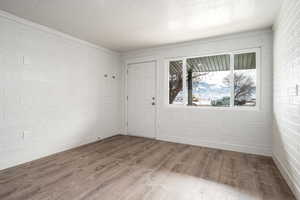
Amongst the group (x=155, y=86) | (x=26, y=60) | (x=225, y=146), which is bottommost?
(x=225, y=146)

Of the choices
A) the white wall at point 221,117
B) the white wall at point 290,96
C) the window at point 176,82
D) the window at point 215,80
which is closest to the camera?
the white wall at point 290,96

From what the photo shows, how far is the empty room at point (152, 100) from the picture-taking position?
1.95 metres

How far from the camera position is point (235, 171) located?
234cm

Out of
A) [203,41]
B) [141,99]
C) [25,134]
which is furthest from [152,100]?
[25,134]

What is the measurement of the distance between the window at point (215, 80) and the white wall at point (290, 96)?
918 millimetres

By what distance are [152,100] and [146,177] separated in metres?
2.36

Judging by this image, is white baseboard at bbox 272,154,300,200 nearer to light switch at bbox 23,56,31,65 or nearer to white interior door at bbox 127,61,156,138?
white interior door at bbox 127,61,156,138

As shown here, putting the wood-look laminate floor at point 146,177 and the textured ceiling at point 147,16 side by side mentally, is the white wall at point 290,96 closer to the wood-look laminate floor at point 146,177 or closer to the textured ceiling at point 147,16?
the wood-look laminate floor at point 146,177

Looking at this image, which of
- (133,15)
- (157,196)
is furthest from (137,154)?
(133,15)

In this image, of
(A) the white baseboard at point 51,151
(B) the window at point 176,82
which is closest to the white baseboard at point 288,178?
(B) the window at point 176,82

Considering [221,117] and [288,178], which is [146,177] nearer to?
[288,178]

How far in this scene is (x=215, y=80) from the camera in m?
3.55

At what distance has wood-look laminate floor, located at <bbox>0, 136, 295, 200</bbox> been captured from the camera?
1.78 m

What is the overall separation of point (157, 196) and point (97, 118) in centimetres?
275
